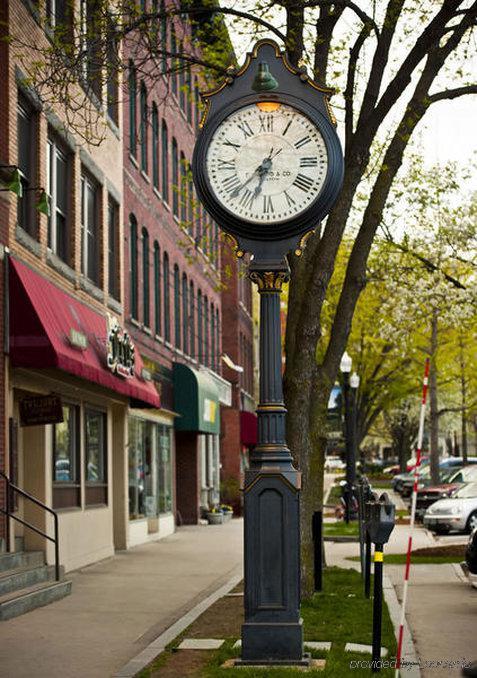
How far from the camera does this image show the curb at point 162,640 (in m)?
9.52

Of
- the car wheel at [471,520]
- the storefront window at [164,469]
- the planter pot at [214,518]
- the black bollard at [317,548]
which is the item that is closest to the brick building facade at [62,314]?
the black bollard at [317,548]

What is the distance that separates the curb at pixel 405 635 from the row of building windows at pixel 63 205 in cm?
712

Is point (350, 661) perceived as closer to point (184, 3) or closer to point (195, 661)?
point (195, 661)

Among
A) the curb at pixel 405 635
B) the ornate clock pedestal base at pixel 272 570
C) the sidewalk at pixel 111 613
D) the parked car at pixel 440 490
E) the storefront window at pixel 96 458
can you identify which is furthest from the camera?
the parked car at pixel 440 490

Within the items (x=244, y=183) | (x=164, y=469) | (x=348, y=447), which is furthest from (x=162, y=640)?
(x=348, y=447)

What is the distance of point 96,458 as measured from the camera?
22.3 metres

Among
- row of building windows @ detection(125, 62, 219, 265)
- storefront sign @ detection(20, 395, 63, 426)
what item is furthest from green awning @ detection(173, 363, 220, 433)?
storefront sign @ detection(20, 395, 63, 426)

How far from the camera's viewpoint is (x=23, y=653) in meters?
10.5

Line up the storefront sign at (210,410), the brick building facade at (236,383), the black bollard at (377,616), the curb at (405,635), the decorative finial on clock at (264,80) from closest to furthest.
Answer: the black bollard at (377,616)
the curb at (405,635)
the decorative finial on clock at (264,80)
the storefront sign at (210,410)
the brick building facade at (236,383)

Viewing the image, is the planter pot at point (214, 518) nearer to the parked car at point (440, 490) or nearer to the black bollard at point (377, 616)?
the parked car at point (440, 490)

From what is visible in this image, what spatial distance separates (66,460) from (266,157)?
1096 cm

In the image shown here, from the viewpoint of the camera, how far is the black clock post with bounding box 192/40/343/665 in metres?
9.09

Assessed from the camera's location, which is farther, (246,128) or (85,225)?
(85,225)

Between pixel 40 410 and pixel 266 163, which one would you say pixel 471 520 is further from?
pixel 266 163
